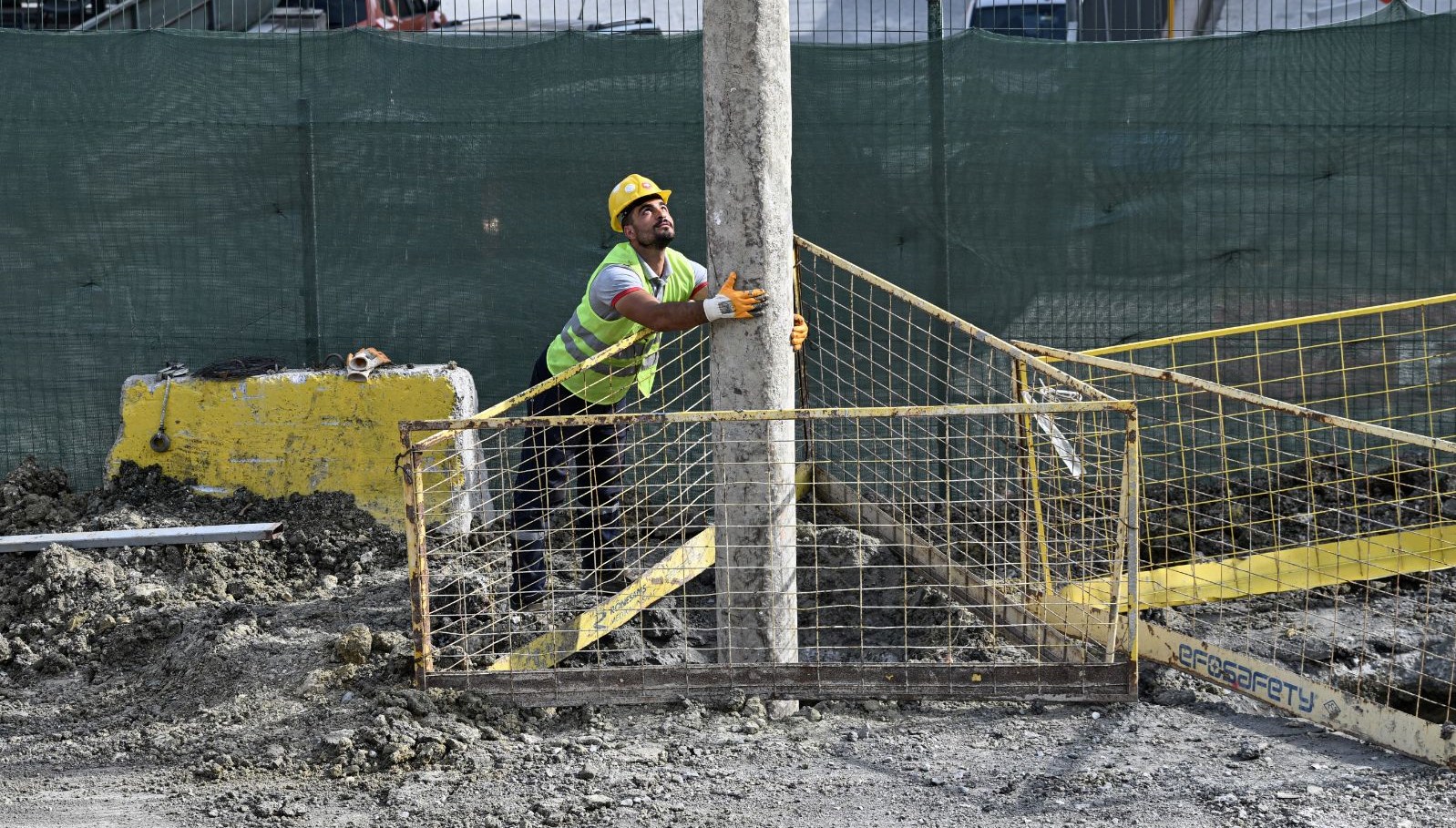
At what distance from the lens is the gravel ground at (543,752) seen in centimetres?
468

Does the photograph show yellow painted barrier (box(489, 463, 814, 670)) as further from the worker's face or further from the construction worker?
the worker's face

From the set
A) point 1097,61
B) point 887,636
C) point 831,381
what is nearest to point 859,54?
point 1097,61

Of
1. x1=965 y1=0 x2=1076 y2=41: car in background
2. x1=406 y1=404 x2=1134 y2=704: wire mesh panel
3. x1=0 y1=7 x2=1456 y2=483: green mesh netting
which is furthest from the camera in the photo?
x1=965 y1=0 x2=1076 y2=41: car in background

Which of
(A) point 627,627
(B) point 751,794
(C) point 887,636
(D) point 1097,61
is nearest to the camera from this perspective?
(B) point 751,794

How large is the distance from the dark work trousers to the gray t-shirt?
480mm

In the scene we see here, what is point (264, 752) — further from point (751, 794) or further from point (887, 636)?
point (887, 636)

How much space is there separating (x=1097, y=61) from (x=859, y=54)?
1.42m

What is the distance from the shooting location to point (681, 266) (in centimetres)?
681

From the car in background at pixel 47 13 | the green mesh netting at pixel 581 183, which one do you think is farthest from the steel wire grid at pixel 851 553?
the car in background at pixel 47 13

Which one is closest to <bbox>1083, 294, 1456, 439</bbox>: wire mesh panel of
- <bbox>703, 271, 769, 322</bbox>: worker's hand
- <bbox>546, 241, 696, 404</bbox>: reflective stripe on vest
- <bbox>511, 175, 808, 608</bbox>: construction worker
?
<bbox>546, 241, 696, 404</bbox>: reflective stripe on vest

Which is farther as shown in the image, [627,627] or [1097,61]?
[1097,61]

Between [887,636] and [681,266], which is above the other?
[681,266]

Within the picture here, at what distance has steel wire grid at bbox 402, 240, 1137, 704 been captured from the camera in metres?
5.34

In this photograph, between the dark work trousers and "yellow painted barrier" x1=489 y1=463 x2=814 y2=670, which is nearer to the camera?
"yellow painted barrier" x1=489 y1=463 x2=814 y2=670
